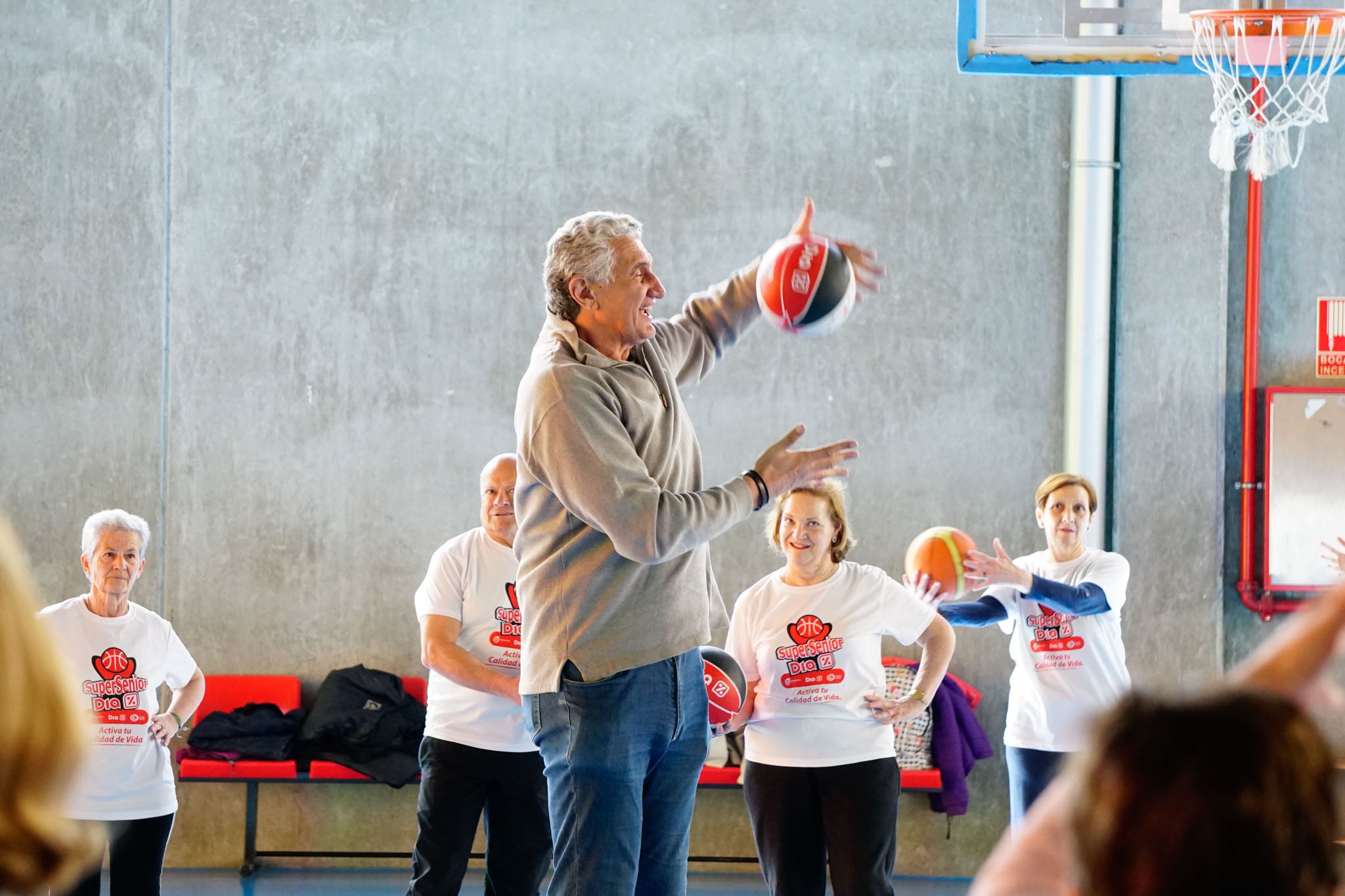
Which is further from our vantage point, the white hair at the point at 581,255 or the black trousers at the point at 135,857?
the black trousers at the point at 135,857

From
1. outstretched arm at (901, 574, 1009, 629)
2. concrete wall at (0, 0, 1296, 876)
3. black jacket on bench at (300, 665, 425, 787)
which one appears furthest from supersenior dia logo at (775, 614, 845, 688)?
black jacket on bench at (300, 665, 425, 787)

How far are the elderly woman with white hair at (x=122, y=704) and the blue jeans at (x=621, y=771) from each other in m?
1.82

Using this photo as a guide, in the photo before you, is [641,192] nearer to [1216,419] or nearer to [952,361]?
[952,361]

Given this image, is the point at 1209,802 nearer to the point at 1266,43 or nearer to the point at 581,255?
the point at 581,255

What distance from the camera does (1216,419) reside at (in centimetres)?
629

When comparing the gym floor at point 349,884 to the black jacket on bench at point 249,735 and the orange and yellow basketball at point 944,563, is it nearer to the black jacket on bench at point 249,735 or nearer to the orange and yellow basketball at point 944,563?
the black jacket on bench at point 249,735

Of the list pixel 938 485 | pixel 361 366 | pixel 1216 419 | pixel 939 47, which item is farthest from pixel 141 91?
pixel 1216 419

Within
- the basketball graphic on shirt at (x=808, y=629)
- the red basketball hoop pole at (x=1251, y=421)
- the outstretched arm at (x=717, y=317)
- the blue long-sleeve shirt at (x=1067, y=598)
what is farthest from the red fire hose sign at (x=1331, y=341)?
the outstretched arm at (x=717, y=317)

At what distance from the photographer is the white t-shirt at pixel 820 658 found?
4.09 meters

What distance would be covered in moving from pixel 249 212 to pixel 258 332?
0.58 meters

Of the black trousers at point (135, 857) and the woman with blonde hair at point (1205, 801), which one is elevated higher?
the woman with blonde hair at point (1205, 801)

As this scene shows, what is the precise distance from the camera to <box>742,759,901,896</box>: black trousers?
396 cm

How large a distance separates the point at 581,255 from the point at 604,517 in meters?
0.65

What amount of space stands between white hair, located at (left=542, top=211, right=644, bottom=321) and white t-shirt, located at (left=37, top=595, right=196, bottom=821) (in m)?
2.09
